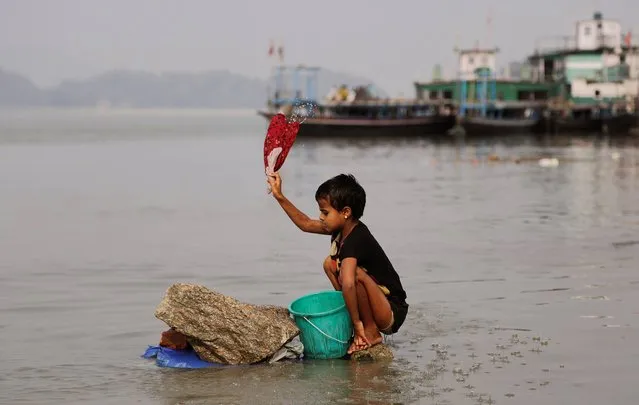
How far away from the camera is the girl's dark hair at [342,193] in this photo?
775 centimetres

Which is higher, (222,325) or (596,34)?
(596,34)

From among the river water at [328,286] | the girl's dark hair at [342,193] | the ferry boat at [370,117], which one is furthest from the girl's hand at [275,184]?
the ferry boat at [370,117]

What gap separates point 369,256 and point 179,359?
4.57ft

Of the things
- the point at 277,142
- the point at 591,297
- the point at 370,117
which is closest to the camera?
the point at 277,142

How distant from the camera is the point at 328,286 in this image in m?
11.6

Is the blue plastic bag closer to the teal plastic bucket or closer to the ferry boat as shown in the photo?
the teal plastic bucket

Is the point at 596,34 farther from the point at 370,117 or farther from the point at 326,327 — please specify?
the point at 326,327

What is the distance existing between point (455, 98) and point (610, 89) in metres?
10.5

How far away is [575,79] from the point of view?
81.4 meters

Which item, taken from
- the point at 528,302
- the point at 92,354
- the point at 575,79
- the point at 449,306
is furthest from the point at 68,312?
the point at 575,79

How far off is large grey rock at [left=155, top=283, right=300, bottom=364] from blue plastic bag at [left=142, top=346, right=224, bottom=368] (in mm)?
50

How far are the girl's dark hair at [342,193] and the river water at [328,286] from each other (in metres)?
1.02

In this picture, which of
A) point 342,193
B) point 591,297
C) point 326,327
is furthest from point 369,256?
point 591,297

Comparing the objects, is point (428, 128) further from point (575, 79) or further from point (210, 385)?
point (210, 385)
